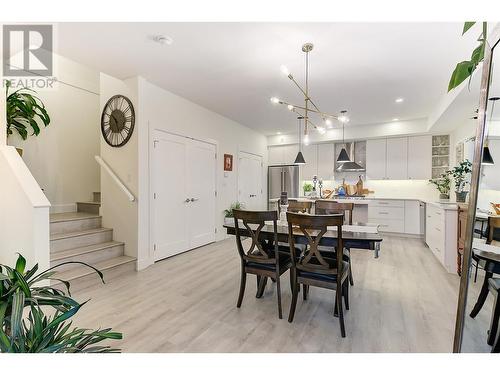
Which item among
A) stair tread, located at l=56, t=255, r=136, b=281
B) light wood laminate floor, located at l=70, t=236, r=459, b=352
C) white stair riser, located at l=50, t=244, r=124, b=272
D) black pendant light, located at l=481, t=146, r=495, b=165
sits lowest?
light wood laminate floor, located at l=70, t=236, r=459, b=352

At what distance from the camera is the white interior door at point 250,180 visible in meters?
6.25

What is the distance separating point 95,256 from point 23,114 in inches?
91.3

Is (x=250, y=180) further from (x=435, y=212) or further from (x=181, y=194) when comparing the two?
(x=435, y=212)

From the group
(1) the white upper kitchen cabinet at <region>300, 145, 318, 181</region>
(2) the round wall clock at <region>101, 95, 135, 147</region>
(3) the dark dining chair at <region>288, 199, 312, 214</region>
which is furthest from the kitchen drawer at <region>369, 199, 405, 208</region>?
(2) the round wall clock at <region>101, 95, 135, 147</region>

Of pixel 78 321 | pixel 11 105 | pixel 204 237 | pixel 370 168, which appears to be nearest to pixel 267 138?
pixel 370 168

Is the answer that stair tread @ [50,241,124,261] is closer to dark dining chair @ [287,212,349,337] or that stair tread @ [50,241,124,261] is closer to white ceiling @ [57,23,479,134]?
white ceiling @ [57,23,479,134]

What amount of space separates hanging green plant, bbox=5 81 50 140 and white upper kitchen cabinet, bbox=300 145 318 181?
5.82m

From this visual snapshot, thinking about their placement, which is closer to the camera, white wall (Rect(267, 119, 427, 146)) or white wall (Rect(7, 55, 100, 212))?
white wall (Rect(7, 55, 100, 212))

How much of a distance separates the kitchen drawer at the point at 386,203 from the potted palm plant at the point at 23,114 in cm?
674

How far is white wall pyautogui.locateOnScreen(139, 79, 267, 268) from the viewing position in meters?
3.67

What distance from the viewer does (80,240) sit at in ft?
11.3

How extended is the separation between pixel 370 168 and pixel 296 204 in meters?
3.61

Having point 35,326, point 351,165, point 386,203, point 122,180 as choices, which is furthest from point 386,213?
point 35,326
